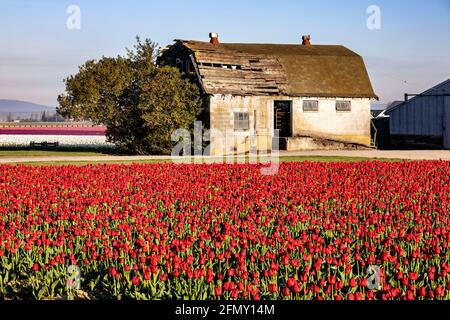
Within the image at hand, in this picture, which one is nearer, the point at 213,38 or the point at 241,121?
the point at 241,121

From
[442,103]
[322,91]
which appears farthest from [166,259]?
[442,103]

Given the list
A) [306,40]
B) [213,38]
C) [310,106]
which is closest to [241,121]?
[310,106]

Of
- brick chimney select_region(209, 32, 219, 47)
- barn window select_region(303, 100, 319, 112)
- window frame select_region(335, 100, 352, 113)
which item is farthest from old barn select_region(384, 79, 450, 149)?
brick chimney select_region(209, 32, 219, 47)

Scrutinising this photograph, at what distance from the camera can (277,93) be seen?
41656 mm

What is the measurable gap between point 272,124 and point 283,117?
352cm

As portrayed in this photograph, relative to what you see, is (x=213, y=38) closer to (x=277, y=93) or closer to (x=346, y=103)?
(x=277, y=93)

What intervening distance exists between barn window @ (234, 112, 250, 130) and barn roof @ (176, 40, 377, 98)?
1357 millimetres

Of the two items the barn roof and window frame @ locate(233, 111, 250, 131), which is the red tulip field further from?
the barn roof

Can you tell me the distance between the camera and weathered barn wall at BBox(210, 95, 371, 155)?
127 feet

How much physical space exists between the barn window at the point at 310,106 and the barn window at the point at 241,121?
512 cm

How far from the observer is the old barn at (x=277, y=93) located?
39125mm

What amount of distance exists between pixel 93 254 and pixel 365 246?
4009mm

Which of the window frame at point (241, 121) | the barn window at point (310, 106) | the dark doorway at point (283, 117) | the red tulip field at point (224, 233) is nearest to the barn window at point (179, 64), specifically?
the window frame at point (241, 121)

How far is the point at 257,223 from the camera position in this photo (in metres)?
11.3
